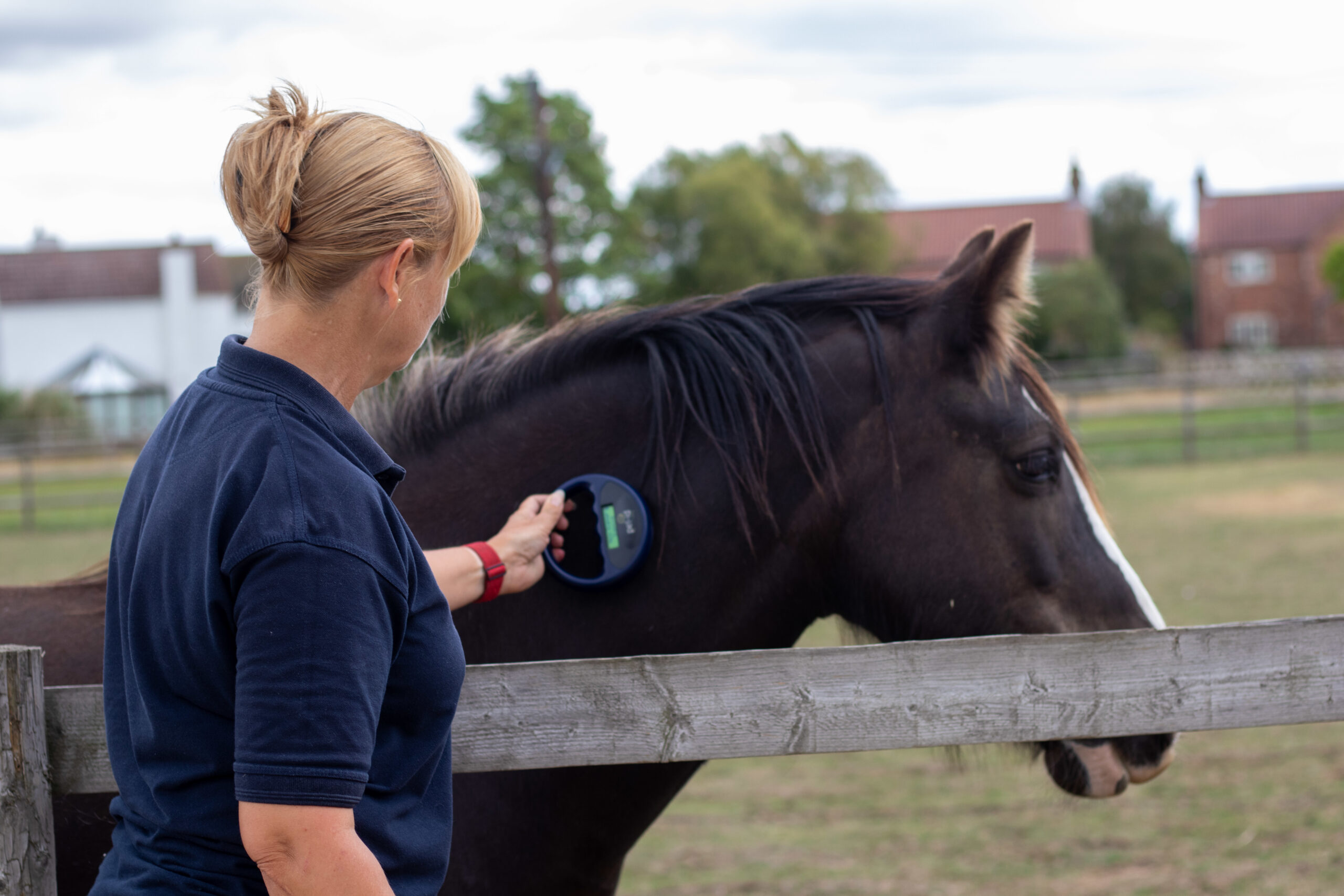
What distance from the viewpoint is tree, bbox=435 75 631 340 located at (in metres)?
27.3

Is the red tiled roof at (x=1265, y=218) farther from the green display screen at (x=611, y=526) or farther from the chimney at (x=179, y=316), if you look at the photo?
the green display screen at (x=611, y=526)


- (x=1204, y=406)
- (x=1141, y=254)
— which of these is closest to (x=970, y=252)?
(x=1204, y=406)

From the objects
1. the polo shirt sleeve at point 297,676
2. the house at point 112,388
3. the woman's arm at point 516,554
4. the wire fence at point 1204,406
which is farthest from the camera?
the house at point 112,388

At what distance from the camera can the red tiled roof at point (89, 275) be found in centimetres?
4791

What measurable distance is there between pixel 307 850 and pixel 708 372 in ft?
3.91

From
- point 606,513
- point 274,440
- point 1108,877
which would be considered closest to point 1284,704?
point 606,513

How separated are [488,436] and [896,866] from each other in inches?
120

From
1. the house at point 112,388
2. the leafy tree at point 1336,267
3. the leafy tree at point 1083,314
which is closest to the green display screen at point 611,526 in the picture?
the leafy tree at point 1083,314

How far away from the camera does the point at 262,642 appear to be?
40.3 inches

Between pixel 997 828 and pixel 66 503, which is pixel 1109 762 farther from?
pixel 66 503

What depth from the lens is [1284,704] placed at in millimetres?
1844

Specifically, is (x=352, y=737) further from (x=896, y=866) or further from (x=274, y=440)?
(x=896, y=866)

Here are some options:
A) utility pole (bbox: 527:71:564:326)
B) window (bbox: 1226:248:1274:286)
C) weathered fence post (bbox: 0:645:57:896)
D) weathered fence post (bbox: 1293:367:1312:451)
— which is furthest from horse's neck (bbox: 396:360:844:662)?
window (bbox: 1226:248:1274:286)

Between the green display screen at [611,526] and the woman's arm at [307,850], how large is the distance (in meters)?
0.89
